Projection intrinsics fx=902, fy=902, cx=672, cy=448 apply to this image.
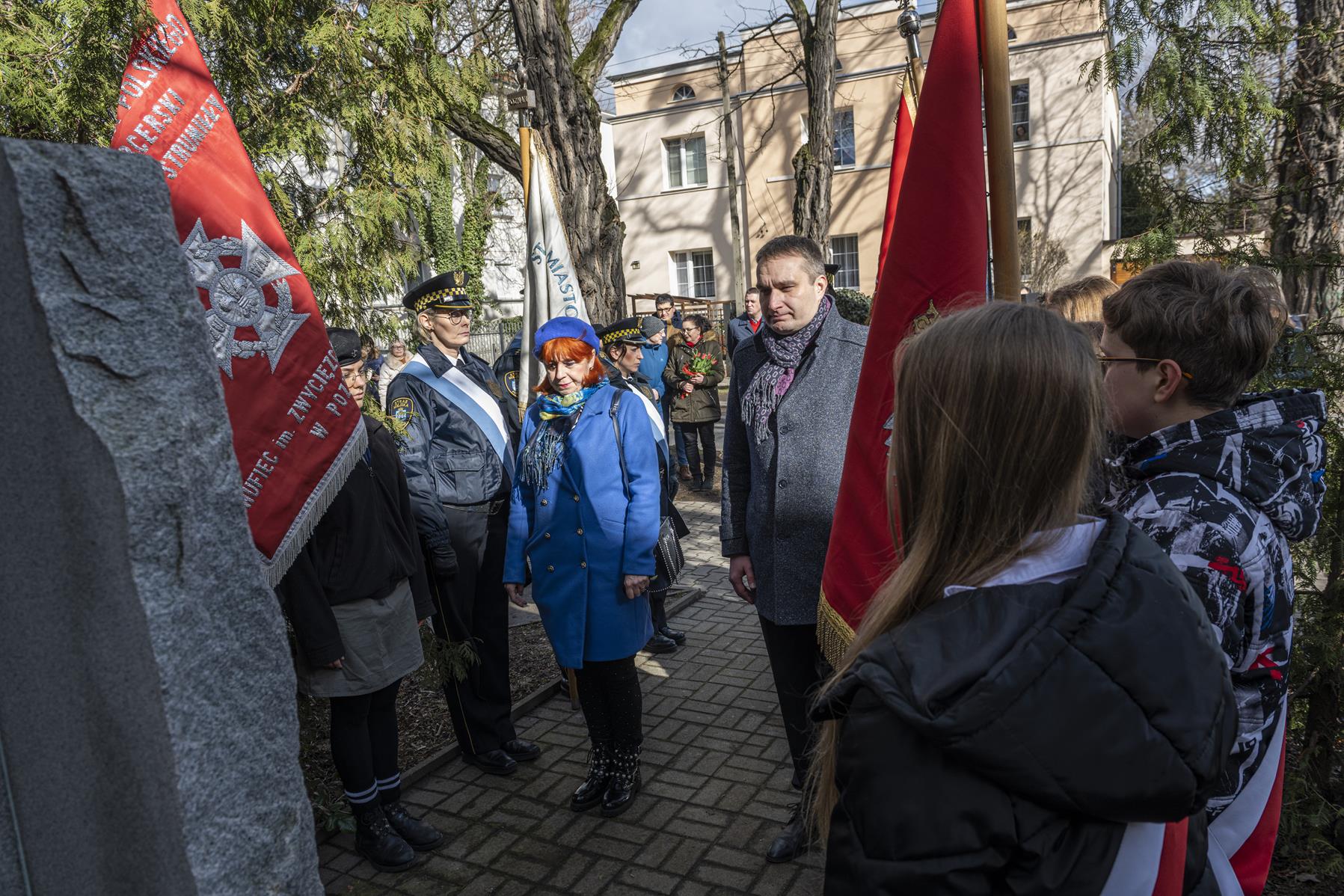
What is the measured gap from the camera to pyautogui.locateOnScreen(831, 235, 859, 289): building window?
25.8 metres

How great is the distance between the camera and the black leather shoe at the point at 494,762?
4285mm

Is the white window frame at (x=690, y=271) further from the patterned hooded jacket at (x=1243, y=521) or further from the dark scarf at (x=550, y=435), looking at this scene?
the patterned hooded jacket at (x=1243, y=521)

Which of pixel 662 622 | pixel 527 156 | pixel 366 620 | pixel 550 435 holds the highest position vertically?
pixel 527 156

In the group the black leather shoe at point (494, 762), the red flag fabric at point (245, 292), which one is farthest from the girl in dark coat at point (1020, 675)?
the black leather shoe at point (494, 762)

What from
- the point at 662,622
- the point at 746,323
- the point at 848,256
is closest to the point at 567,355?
the point at 662,622

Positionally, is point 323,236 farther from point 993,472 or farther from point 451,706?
point 993,472

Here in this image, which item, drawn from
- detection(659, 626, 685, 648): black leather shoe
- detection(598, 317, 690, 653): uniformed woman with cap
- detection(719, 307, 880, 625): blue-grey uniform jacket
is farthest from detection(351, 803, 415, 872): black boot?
detection(659, 626, 685, 648): black leather shoe

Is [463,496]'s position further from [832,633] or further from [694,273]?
[694,273]

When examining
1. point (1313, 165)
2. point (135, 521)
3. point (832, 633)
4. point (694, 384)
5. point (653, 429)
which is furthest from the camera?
point (694, 384)

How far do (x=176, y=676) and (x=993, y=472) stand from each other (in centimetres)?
117

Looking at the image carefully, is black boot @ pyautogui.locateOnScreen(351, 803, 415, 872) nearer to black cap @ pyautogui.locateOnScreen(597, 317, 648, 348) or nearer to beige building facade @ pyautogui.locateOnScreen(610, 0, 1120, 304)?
black cap @ pyautogui.locateOnScreen(597, 317, 648, 348)

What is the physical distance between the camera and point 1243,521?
171 cm

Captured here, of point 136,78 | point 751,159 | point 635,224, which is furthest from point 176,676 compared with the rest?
point 635,224

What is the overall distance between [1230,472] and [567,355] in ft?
8.47
